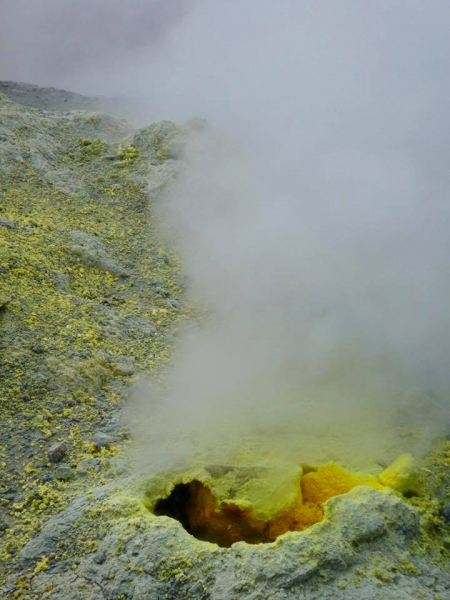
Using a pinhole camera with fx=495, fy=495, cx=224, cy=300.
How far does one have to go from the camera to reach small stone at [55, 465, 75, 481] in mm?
4785

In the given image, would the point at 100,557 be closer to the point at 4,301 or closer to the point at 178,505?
the point at 178,505

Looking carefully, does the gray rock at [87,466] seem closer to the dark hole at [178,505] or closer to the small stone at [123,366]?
the dark hole at [178,505]

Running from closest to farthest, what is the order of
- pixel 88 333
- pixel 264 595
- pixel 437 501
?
1. pixel 264 595
2. pixel 437 501
3. pixel 88 333

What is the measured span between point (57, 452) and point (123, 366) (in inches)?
73.2

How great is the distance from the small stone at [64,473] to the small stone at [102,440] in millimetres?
437

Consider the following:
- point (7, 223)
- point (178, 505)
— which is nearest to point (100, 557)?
point (178, 505)

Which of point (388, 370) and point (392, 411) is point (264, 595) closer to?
point (392, 411)

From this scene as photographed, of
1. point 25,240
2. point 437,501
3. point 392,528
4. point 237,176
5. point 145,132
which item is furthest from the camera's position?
point 145,132

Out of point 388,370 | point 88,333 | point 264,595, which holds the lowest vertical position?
point 264,595

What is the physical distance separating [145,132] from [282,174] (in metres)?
3.80

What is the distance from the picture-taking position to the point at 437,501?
4.59 m

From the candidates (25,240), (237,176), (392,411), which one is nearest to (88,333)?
(25,240)

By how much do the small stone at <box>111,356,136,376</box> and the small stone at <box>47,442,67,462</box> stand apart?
1647 mm

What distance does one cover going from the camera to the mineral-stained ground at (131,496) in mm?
3537
